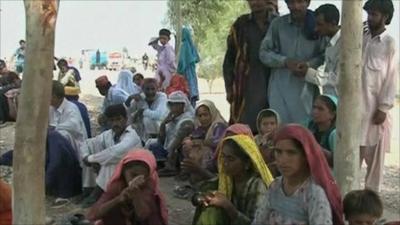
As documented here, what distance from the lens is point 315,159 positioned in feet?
11.3

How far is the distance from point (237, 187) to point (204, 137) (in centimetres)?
241

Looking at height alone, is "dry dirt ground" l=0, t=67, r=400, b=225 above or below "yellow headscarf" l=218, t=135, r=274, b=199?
below

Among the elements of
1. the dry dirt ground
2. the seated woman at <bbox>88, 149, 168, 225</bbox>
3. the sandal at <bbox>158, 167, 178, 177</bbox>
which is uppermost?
the seated woman at <bbox>88, 149, 168, 225</bbox>

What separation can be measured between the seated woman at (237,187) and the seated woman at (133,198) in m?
0.30

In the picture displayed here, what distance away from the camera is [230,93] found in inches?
237

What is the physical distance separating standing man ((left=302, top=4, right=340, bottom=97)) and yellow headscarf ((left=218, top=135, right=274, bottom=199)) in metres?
1.35

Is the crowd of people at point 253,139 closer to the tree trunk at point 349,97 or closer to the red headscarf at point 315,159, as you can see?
the red headscarf at point 315,159

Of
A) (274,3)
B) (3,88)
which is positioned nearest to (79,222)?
(274,3)

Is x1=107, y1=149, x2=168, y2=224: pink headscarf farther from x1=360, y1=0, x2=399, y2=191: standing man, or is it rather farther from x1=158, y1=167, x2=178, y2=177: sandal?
x1=158, y1=167, x2=178, y2=177: sandal

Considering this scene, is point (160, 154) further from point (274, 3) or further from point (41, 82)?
point (41, 82)

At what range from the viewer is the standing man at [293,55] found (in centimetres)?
543

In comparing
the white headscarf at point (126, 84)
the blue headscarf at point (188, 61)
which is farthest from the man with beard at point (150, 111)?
the blue headscarf at point (188, 61)

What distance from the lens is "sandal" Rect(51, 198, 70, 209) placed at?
6.38 metres

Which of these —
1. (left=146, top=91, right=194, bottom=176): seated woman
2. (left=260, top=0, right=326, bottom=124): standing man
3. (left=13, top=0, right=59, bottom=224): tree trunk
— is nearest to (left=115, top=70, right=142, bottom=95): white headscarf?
(left=146, top=91, right=194, bottom=176): seated woman
